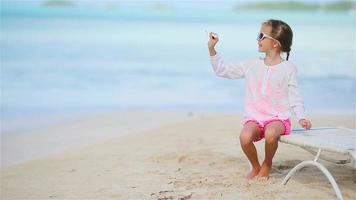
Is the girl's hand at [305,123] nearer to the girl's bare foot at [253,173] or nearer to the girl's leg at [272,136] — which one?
the girl's leg at [272,136]

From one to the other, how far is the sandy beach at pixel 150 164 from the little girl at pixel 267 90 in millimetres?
314

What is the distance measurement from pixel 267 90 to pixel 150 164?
1.33 m

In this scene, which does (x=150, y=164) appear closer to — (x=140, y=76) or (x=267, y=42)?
(x=267, y=42)

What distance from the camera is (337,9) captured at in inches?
2361

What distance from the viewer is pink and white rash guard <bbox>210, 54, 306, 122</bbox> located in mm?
4988

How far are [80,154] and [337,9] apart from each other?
184 feet

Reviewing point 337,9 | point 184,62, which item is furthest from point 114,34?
point 337,9

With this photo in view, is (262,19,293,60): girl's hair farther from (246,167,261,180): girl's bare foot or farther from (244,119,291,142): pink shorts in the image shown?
(246,167,261,180): girl's bare foot

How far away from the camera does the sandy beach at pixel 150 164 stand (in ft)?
15.9

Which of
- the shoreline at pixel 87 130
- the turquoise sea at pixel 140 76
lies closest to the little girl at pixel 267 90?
the shoreline at pixel 87 130

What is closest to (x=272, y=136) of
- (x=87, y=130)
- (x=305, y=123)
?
(x=305, y=123)

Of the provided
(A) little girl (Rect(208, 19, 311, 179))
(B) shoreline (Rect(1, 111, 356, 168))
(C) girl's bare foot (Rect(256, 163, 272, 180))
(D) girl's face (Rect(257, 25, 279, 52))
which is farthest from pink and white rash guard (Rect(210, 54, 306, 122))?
(B) shoreline (Rect(1, 111, 356, 168))

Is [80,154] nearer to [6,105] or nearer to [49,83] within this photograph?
[6,105]

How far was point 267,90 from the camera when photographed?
5.02m
